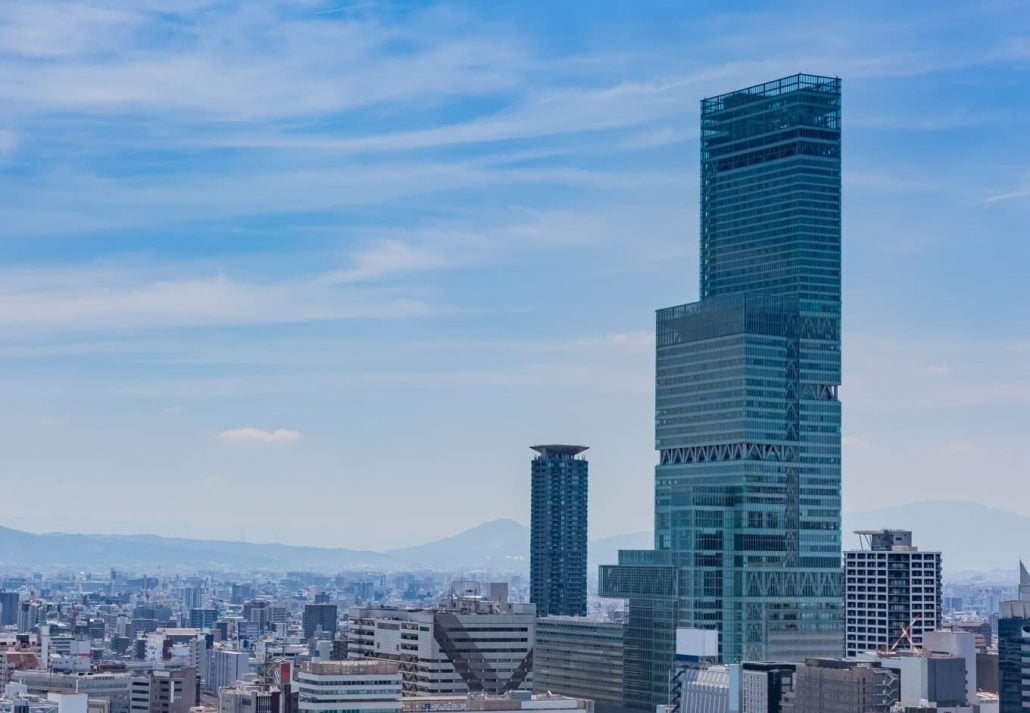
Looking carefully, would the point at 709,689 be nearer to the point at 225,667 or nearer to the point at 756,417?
the point at 756,417

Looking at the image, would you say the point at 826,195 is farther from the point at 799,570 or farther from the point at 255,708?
the point at 255,708

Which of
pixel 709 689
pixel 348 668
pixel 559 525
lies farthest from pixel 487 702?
pixel 559 525

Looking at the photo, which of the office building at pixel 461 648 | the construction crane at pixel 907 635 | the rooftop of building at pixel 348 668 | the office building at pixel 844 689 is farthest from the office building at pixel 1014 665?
the rooftop of building at pixel 348 668

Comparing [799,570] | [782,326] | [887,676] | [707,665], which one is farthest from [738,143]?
[887,676]

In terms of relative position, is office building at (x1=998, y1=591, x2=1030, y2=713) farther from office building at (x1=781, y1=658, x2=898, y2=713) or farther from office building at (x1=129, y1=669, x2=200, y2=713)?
office building at (x1=129, y1=669, x2=200, y2=713)

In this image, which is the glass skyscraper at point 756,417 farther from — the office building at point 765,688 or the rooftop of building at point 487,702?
the rooftop of building at point 487,702

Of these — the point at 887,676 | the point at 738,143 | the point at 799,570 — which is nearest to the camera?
the point at 887,676
